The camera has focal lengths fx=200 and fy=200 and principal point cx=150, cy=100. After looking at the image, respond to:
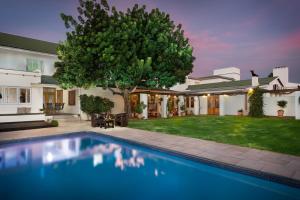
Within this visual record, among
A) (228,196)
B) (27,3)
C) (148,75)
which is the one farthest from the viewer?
(27,3)

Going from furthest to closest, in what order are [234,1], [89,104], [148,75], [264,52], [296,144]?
[264,52] < [234,1] < [89,104] < [148,75] < [296,144]

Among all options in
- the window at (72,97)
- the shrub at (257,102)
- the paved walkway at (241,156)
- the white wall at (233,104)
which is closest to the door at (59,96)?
the window at (72,97)

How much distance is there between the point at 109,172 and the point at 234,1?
23267 mm

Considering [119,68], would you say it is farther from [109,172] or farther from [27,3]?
[27,3]

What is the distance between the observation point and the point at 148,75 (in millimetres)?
16516

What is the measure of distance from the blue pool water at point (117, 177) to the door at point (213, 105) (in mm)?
22014

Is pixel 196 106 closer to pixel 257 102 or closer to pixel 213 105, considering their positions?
pixel 213 105

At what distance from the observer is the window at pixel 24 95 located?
17125 millimetres

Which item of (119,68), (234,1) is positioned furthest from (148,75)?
(234,1)

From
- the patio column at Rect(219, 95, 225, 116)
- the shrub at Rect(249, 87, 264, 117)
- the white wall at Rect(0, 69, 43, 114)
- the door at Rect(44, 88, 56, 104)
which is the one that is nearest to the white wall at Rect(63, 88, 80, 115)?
the door at Rect(44, 88, 56, 104)

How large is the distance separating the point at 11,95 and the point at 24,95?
924 mm

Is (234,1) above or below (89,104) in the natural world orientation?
above

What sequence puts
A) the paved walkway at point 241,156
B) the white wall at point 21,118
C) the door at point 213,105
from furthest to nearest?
the door at point 213,105
the white wall at point 21,118
the paved walkway at point 241,156

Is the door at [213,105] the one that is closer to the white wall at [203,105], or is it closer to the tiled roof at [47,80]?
the white wall at [203,105]
